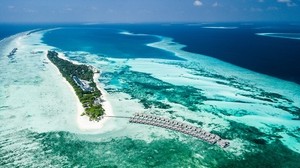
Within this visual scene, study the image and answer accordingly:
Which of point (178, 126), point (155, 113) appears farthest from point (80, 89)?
point (178, 126)

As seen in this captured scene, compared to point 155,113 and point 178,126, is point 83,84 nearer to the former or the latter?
point 155,113

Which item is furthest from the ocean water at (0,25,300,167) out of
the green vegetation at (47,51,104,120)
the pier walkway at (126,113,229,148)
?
the green vegetation at (47,51,104,120)

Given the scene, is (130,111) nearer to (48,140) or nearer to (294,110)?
(48,140)

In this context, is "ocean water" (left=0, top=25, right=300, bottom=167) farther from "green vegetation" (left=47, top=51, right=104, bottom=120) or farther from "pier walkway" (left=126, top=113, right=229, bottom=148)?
"green vegetation" (left=47, top=51, right=104, bottom=120)

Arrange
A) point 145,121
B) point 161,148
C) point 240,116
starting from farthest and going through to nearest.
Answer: point 240,116
point 145,121
point 161,148

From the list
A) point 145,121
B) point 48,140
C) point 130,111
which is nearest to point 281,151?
point 145,121

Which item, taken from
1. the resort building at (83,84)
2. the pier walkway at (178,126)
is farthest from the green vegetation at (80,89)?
Answer: the pier walkway at (178,126)
